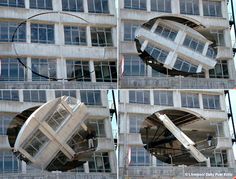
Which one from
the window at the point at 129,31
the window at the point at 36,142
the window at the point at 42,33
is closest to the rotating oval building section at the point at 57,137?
the window at the point at 36,142

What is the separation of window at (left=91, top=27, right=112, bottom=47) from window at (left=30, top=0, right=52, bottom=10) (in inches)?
17.2

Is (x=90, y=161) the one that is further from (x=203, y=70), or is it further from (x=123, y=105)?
(x=203, y=70)

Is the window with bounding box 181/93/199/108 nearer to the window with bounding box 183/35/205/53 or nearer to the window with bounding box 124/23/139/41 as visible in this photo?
the window with bounding box 183/35/205/53

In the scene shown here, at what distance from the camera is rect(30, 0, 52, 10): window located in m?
4.62

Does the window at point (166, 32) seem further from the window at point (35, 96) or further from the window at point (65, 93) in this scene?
the window at point (35, 96)

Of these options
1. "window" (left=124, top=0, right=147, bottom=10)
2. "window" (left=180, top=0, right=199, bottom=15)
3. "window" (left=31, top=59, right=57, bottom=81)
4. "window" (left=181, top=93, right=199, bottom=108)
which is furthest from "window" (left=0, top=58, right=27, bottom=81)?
"window" (left=180, top=0, right=199, bottom=15)

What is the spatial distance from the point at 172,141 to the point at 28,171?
135cm

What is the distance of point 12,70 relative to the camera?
14.7 feet

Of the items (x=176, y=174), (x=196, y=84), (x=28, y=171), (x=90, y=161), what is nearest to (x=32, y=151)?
(x=28, y=171)

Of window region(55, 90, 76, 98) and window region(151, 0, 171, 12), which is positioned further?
window region(151, 0, 171, 12)

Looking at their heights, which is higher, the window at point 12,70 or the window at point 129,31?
the window at point 129,31

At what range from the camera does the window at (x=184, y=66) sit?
15.6ft

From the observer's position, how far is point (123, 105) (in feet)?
15.2

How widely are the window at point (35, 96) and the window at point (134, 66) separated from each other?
0.74m
